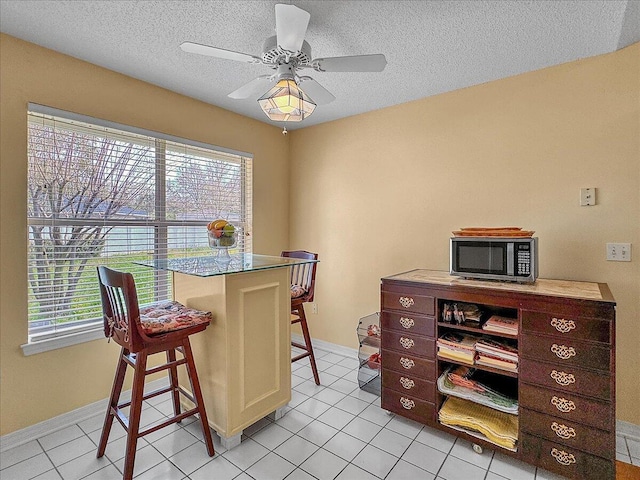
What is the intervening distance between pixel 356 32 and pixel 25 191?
7.10 ft

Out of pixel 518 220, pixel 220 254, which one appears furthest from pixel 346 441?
pixel 518 220

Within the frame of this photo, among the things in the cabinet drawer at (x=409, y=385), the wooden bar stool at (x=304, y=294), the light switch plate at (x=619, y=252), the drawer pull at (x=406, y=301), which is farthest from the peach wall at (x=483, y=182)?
the cabinet drawer at (x=409, y=385)

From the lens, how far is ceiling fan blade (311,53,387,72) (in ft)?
5.08

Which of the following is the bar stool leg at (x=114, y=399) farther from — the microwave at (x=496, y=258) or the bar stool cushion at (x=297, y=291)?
the microwave at (x=496, y=258)

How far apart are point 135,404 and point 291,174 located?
2.71 m

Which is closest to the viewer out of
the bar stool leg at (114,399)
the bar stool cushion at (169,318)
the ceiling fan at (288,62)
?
the ceiling fan at (288,62)

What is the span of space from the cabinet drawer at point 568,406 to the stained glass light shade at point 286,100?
1.88 meters

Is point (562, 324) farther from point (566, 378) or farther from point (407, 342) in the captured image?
point (407, 342)

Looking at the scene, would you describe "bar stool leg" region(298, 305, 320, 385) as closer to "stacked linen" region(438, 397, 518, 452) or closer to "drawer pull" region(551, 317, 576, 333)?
"stacked linen" region(438, 397, 518, 452)

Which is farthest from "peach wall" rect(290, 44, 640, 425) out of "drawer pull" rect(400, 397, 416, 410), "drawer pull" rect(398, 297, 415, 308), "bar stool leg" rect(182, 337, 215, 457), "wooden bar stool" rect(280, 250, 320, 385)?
"bar stool leg" rect(182, 337, 215, 457)

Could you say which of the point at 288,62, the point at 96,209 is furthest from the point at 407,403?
the point at 96,209

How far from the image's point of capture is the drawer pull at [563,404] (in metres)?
1.59

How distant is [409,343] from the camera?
2.11 m

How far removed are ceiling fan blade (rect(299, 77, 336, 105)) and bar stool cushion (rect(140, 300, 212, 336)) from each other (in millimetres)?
1453
